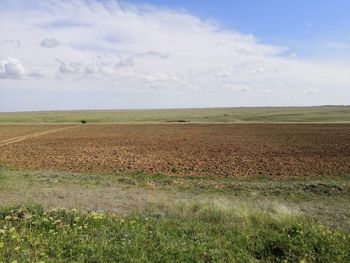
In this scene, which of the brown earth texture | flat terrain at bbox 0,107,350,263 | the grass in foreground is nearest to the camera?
the grass in foreground

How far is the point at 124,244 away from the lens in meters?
7.60

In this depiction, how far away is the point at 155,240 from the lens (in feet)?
26.3

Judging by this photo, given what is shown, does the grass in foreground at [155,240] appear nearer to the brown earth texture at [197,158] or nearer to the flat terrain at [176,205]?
the flat terrain at [176,205]

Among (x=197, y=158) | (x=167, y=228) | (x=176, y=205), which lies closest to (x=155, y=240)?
(x=167, y=228)

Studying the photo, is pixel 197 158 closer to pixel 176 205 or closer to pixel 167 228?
pixel 176 205

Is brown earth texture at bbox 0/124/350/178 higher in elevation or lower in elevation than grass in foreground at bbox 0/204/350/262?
Answer: lower

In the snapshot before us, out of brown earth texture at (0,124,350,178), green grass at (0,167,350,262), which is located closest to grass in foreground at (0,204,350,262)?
green grass at (0,167,350,262)

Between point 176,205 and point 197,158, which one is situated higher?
point 176,205

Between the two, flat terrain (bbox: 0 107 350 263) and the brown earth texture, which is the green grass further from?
the brown earth texture

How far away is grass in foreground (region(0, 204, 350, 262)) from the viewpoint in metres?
7.16

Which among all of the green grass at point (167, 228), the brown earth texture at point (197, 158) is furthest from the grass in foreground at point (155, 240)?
the brown earth texture at point (197, 158)

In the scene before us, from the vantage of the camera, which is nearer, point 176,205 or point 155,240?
point 155,240

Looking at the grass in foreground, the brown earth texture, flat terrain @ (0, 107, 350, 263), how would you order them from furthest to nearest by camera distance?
1. the brown earth texture
2. flat terrain @ (0, 107, 350, 263)
3. the grass in foreground

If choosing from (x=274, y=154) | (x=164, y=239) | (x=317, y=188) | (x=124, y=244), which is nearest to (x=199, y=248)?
(x=164, y=239)
